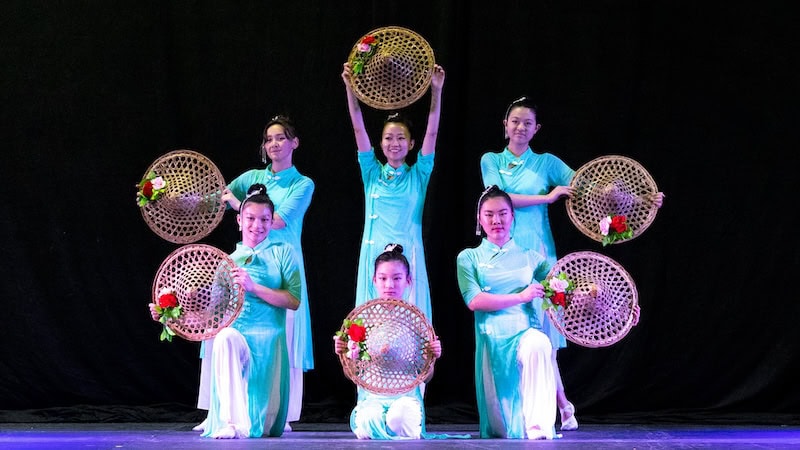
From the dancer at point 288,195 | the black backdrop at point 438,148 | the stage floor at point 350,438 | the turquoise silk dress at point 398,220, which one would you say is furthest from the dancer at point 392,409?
the black backdrop at point 438,148

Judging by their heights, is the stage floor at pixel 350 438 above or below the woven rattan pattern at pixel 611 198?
below

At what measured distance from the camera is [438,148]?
5992 mm

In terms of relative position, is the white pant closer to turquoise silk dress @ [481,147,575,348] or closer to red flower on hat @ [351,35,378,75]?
turquoise silk dress @ [481,147,575,348]

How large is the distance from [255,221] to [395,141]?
0.87 meters

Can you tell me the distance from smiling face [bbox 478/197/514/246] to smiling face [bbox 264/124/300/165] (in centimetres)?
100

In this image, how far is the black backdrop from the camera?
596 centimetres

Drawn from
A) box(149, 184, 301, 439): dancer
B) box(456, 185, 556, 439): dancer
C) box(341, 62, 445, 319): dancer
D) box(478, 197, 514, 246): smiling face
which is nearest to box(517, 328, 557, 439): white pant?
box(456, 185, 556, 439): dancer

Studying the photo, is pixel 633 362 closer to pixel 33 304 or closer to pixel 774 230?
pixel 774 230

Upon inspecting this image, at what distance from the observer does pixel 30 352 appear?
5.95 meters

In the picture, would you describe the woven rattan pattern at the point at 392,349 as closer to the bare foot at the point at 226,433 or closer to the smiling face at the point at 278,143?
the bare foot at the point at 226,433

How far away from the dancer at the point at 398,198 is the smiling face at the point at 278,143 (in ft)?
1.06

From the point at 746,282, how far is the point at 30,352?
3.89m

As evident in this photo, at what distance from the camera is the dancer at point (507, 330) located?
4.37 metres

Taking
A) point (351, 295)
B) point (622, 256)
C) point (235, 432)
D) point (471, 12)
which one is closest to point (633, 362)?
point (622, 256)
